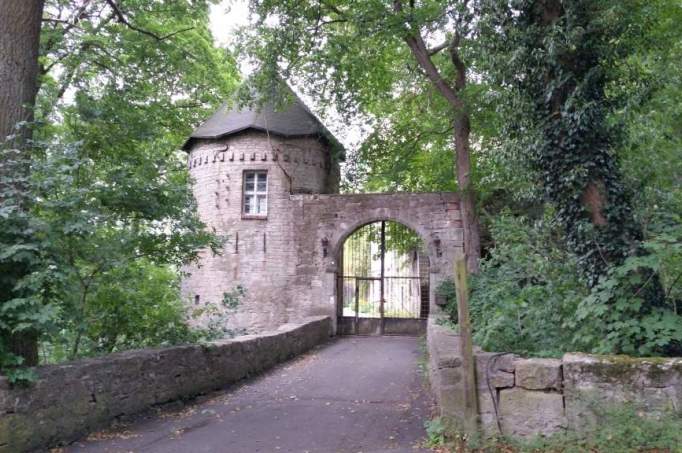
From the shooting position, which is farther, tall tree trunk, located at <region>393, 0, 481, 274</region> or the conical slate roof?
the conical slate roof

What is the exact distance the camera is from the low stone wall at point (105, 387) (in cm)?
495

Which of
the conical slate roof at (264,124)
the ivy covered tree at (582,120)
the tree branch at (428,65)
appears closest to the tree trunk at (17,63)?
the ivy covered tree at (582,120)

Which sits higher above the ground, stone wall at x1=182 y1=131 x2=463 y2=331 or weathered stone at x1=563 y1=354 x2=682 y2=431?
stone wall at x1=182 y1=131 x2=463 y2=331

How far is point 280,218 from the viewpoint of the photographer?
1712cm

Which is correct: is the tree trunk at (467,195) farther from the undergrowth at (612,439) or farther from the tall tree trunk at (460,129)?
the undergrowth at (612,439)

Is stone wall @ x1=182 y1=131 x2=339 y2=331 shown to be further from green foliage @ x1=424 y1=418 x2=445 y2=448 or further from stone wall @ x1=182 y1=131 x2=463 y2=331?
green foliage @ x1=424 y1=418 x2=445 y2=448

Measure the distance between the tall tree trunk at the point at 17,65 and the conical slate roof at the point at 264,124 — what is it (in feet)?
35.0

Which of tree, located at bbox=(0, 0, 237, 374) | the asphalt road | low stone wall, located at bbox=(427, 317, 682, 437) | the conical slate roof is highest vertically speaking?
the conical slate roof

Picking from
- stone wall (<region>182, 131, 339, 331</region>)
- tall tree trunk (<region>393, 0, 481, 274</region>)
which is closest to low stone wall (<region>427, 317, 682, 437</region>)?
tall tree trunk (<region>393, 0, 481, 274</region>)

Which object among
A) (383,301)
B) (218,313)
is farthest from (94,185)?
(383,301)

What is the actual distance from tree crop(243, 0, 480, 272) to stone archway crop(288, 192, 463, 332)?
8.99 feet

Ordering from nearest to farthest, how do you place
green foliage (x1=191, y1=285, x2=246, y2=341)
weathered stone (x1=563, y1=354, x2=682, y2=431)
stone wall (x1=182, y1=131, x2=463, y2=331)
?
1. weathered stone (x1=563, y1=354, x2=682, y2=431)
2. green foliage (x1=191, y1=285, x2=246, y2=341)
3. stone wall (x1=182, y1=131, x2=463, y2=331)

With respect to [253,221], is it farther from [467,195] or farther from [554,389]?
[554,389]

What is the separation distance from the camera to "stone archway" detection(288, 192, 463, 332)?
1611 cm
